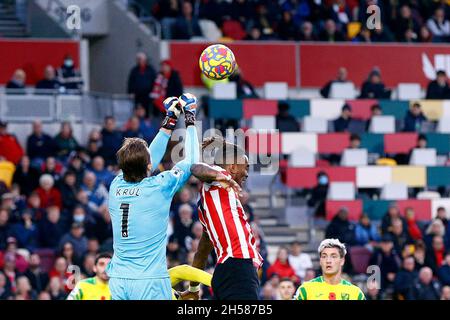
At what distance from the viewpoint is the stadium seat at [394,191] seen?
2180 cm

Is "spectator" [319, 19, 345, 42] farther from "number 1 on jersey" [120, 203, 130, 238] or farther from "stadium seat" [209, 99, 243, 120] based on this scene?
"number 1 on jersey" [120, 203, 130, 238]

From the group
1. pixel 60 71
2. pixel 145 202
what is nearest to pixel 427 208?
pixel 60 71

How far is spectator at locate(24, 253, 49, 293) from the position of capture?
17359 millimetres

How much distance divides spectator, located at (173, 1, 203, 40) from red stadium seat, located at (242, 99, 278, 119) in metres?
1.88

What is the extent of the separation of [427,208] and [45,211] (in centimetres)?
658

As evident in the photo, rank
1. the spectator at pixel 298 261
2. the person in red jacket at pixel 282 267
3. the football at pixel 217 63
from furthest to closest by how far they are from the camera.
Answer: the spectator at pixel 298 261 < the person in red jacket at pixel 282 267 < the football at pixel 217 63

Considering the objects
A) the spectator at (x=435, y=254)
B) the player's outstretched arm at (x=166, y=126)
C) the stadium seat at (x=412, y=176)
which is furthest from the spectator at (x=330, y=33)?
the player's outstretched arm at (x=166, y=126)

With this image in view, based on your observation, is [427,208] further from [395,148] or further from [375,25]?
[375,25]

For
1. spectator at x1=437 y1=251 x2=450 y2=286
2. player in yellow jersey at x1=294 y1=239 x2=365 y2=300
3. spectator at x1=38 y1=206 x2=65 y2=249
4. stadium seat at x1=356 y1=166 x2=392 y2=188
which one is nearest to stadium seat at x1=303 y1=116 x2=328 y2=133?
stadium seat at x1=356 y1=166 x2=392 y2=188

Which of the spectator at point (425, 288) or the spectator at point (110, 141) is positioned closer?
the spectator at point (425, 288)

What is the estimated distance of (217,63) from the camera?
1109cm

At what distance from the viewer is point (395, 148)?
74.8 ft

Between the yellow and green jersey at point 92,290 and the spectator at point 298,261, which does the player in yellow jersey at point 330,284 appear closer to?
the yellow and green jersey at point 92,290

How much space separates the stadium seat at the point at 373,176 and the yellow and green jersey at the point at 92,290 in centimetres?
1028
